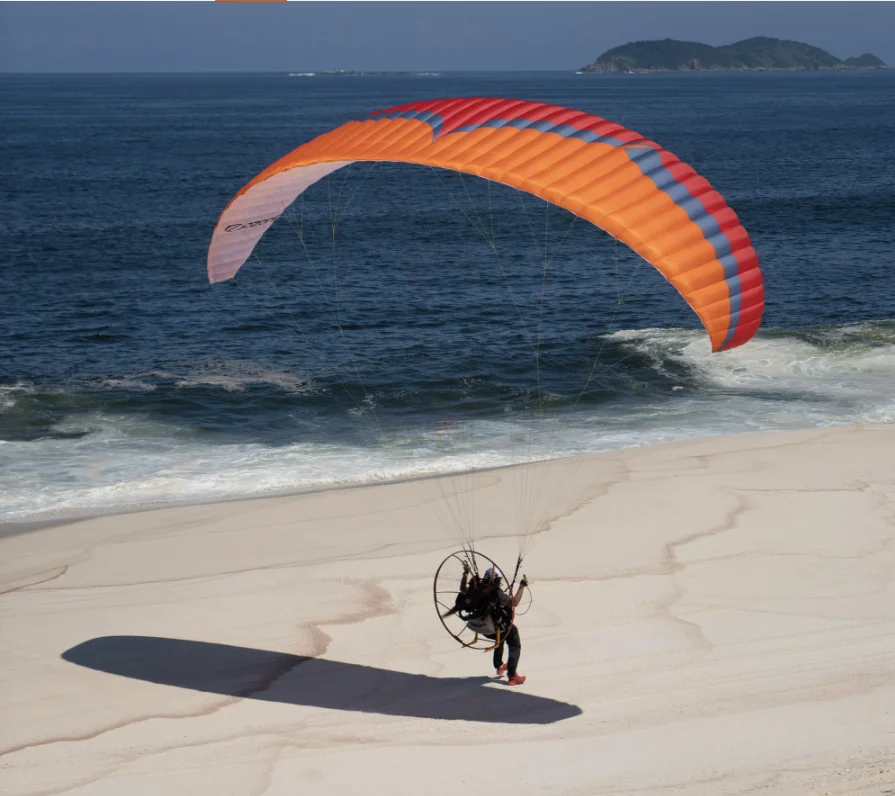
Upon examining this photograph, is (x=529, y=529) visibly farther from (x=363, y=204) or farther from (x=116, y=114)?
(x=116, y=114)

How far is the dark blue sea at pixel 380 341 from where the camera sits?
19172mm

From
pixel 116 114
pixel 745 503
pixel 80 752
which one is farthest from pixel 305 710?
pixel 116 114

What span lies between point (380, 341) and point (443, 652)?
17287 millimetres

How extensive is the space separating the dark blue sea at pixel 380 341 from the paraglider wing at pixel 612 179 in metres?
7.64

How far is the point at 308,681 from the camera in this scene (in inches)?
400

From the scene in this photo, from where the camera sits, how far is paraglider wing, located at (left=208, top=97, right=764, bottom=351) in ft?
34.4

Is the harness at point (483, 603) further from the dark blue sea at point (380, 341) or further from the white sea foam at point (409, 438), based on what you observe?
the dark blue sea at point (380, 341)

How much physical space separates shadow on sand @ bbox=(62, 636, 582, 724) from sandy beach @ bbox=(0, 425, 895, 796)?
0.03 m

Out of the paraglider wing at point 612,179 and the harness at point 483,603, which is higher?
the paraglider wing at point 612,179

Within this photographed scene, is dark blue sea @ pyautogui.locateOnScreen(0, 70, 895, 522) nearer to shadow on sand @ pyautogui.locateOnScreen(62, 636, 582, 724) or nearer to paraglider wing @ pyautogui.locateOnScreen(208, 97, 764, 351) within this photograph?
shadow on sand @ pyautogui.locateOnScreen(62, 636, 582, 724)

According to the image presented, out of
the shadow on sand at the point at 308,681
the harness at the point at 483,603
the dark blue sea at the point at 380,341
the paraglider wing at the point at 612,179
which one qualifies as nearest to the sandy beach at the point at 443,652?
the shadow on sand at the point at 308,681

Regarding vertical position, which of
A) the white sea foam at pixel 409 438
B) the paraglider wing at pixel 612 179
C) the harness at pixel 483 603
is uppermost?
the paraglider wing at pixel 612 179

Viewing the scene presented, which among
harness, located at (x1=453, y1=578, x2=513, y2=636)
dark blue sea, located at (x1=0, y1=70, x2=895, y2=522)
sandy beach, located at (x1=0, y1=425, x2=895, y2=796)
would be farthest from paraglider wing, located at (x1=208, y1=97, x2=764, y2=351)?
dark blue sea, located at (x1=0, y1=70, x2=895, y2=522)

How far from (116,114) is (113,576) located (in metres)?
115
